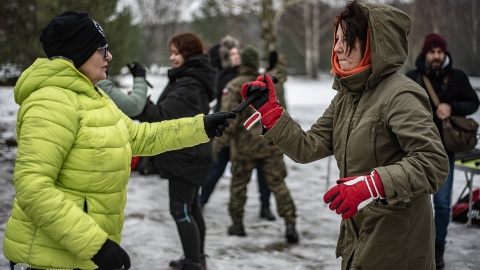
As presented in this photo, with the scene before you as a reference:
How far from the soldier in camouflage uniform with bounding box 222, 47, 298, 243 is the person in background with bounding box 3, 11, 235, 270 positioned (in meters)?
2.83

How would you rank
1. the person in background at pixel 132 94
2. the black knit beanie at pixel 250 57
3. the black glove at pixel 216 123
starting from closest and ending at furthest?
the black glove at pixel 216 123 → the person in background at pixel 132 94 → the black knit beanie at pixel 250 57

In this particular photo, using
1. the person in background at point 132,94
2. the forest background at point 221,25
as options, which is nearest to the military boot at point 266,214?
the person in background at point 132,94

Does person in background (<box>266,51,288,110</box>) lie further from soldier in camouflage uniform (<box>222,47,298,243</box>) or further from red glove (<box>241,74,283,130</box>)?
red glove (<box>241,74,283,130</box>)

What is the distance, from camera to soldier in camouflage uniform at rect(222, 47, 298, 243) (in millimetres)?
5141

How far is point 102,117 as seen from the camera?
2244mm

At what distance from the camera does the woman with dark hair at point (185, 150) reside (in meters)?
4.02

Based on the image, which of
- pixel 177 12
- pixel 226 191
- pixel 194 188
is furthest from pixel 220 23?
pixel 194 188

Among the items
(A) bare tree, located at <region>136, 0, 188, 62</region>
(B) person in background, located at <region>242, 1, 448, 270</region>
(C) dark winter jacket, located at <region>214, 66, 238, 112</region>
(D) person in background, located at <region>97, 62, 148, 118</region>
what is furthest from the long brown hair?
(A) bare tree, located at <region>136, 0, 188, 62</region>

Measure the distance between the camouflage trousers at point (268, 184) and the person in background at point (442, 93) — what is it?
1389 millimetres

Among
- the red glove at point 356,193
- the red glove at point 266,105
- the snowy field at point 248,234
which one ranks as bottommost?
the snowy field at point 248,234

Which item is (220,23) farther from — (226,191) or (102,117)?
(102,117)

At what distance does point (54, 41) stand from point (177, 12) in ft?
137

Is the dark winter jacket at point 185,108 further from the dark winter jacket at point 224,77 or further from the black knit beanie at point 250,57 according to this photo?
the dark winter jacket at point 224,77

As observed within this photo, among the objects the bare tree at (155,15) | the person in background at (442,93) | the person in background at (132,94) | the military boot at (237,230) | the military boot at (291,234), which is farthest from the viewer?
the bare tree at (155,15)
